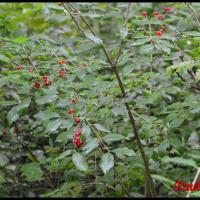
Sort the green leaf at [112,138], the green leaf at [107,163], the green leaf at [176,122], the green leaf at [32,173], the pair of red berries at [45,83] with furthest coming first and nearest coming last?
the green leaf at [32,173]
the pair of red berries at [45,83]
the green leaf at [176,122]
the green leaf at [112,138]
the green leaf at [107,163]

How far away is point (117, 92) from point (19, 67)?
0.52 metres

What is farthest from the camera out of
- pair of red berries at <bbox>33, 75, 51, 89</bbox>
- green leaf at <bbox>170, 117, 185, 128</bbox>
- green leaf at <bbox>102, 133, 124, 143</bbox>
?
pair of red berries at <bbox>33, 75, 51, 89</bbox>

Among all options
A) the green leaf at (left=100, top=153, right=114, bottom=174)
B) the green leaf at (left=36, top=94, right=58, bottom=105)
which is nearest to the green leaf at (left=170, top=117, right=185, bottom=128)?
the green leaf at (left=100, top=153, right=114, bottom=174)

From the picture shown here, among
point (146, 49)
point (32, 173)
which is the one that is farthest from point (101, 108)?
point (32, 173)

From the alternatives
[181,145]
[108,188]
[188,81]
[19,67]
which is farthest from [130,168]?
[19,67]

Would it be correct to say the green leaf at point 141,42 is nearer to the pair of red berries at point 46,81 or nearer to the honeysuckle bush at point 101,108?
the honeysuckle bush at point 101,108

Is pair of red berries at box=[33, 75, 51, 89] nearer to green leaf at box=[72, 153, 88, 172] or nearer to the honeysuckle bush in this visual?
the honeysuckle bush

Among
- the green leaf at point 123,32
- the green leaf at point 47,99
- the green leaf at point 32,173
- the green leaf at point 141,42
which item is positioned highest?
the green leaf at point 123,32

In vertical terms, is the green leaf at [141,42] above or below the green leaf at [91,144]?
above

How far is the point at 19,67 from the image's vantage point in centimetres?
191

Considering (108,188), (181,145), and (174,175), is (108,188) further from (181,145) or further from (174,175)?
(181,145)

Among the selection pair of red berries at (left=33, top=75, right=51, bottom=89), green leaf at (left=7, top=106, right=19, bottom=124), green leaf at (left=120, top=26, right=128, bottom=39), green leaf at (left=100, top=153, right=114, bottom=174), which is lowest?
green leaf at (left=100, top=153, right=114, bottom=174)

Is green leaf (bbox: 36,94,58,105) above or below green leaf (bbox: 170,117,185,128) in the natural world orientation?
above

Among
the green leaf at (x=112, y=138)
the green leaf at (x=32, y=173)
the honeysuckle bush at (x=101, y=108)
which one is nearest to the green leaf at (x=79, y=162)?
the honeysuckle bush at (x=101, y=108)
